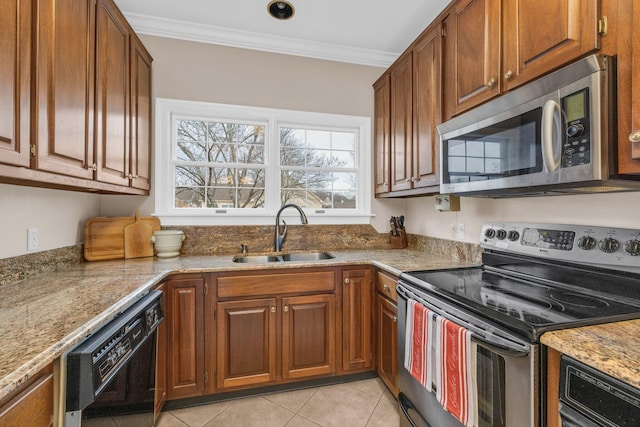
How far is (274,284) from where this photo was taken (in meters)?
1.97

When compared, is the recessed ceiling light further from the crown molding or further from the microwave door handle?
the microwave door handle

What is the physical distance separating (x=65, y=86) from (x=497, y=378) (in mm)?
2070

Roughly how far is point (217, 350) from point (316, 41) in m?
2.53

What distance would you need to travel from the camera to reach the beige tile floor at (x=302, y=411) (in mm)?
1752

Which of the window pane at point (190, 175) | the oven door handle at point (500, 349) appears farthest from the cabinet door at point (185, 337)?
the oven door handle at point (500, 349)

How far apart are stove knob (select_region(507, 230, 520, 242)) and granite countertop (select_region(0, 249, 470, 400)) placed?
0.43 meters

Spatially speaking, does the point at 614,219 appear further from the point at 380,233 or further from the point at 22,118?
the point at 22,118

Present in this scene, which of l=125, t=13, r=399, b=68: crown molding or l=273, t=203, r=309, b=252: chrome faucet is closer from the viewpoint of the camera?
l=125, t=13, r=399, b=68: crown molding

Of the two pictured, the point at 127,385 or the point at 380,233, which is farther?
the point at 380,233

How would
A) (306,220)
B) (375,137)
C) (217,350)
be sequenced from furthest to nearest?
(375,137)
(306,220)
(217,350)

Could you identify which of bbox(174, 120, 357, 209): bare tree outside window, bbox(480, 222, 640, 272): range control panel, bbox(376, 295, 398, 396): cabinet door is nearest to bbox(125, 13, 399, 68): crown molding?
bbox(174, 120, 357, 209): bare tree outside window

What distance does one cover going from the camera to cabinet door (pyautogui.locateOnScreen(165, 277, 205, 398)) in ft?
5.92

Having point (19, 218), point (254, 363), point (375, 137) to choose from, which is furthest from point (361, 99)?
point (19, 218)

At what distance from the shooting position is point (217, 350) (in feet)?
6.21
